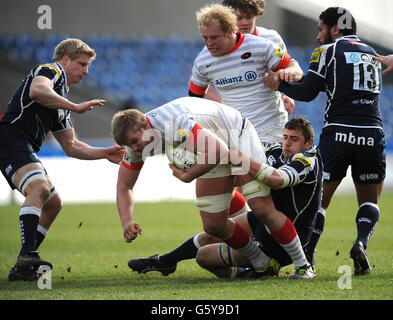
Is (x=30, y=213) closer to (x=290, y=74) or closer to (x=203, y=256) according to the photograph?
(x=203, y=256)

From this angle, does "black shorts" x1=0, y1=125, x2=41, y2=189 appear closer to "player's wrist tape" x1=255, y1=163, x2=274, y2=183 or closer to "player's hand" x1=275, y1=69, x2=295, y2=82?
"player's wrist tape" x1=255, y1=163, x2=274, y2=183

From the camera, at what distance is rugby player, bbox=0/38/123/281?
18.1 feet

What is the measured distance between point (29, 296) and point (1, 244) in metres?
4.40

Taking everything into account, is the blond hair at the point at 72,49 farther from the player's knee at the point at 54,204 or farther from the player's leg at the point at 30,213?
the player's knee at the point at 54,204

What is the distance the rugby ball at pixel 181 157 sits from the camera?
4.73 metres

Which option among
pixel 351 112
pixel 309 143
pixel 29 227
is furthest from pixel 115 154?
pixel 351 112

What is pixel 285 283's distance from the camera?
4875mm

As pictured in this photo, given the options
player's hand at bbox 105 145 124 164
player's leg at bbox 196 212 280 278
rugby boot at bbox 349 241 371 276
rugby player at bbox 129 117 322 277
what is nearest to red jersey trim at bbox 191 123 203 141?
rugby player at bbox 129 117 322 277

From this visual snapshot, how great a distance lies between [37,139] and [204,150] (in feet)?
6.44

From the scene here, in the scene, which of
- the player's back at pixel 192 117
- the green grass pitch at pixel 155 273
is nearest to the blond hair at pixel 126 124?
the player's back at pixel 192 117

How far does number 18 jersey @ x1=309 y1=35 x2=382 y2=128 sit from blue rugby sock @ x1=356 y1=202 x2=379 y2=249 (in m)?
0.70

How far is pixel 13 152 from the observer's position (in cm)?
572
